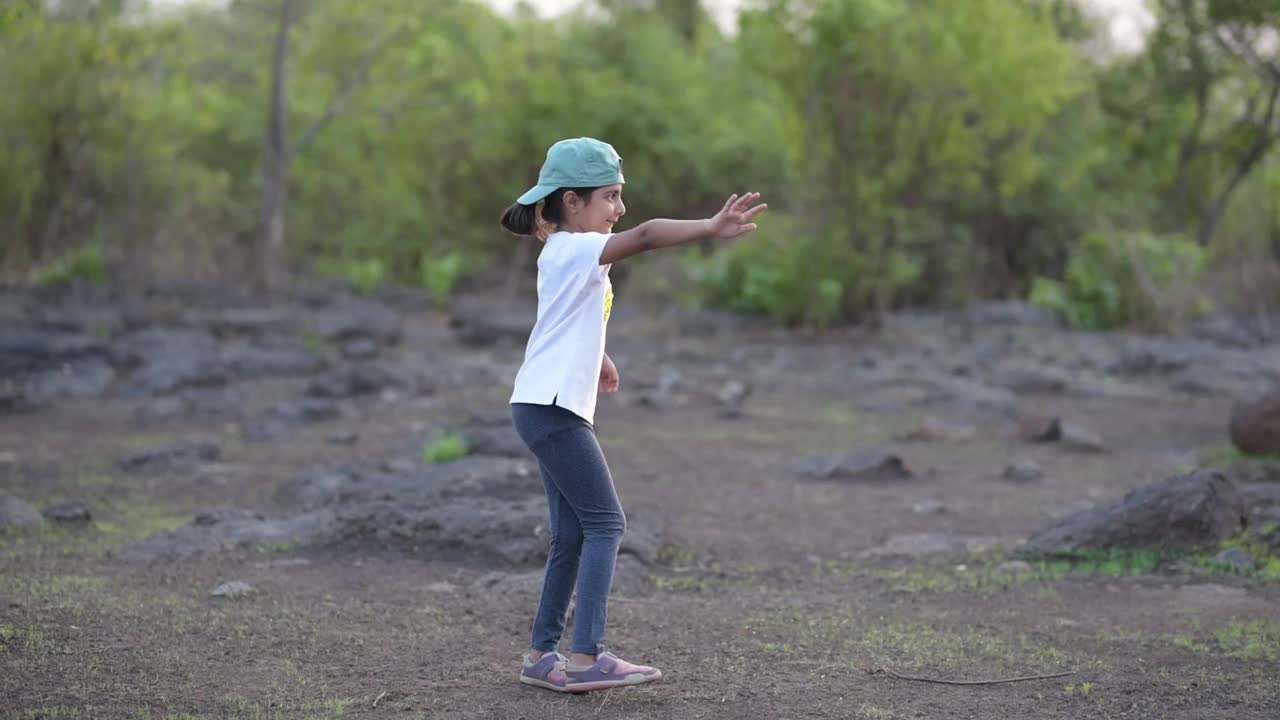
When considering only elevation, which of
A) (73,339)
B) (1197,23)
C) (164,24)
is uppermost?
(1197,23)

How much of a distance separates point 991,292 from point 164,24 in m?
15.4

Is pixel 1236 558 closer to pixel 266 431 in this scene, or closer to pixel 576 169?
pixel 576 169

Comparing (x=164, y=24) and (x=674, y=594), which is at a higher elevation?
(x=164, y=24)

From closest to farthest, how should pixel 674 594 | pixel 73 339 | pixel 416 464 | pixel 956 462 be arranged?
pixel 674 594, pixel 416 464, pixel 956 462, pixel 73 339

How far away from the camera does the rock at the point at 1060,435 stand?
11.0m

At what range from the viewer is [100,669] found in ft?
14.7

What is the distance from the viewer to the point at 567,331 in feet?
13.9

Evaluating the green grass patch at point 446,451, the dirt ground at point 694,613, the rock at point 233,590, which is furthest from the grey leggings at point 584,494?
the green grass patch at point 446,451

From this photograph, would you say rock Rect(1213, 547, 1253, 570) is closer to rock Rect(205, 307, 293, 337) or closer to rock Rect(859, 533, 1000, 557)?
rock Rect(859, 533, 1000, 557)

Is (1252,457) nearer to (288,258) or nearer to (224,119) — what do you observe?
(288,258)

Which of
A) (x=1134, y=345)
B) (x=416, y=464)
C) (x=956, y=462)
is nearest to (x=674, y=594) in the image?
(x=416, y=464)

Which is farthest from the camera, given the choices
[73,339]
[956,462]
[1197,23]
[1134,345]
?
[1197,23]

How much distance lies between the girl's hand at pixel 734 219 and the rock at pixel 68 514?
470 centimetres

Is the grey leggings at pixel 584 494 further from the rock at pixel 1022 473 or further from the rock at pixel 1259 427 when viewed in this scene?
the rock at pixel 1259 427
